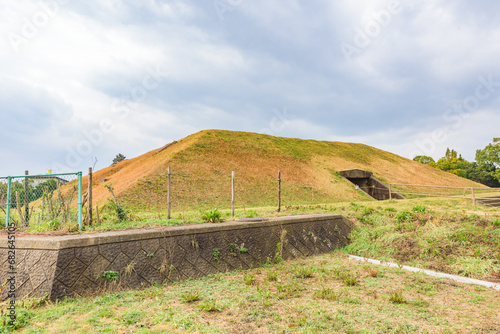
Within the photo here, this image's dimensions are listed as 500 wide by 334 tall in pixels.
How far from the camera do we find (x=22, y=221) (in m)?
8.43

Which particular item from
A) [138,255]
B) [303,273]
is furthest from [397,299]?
[138,255]

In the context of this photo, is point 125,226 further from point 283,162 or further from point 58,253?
point 283,162

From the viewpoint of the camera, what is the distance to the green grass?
13.9ft

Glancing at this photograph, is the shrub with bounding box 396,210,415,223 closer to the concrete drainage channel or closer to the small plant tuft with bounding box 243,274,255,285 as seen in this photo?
the concrete drainage channel

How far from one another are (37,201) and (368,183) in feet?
92.9

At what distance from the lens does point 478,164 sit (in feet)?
198

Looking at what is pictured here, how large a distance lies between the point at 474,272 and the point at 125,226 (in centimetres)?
806

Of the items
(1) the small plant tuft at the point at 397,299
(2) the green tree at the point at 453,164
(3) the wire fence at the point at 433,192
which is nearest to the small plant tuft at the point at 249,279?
(1) the small plant tuft at the point at 397,299

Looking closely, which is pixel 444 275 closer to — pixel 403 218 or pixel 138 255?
pixel 403 218

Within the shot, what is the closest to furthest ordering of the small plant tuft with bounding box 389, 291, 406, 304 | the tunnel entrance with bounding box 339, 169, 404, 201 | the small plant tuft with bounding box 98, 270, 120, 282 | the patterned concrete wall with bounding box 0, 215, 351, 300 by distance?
the patterned concrete wall with bounding box 0, 215, 351, 300 < the small plant tuft with bounding box 389, 291, 406, 304 < the small plant tuft with bounding box 98, 270, 120, 282 < the tunnel entrance with bounding box 339, 169, 404, 201

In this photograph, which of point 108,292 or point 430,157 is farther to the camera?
point 430,157

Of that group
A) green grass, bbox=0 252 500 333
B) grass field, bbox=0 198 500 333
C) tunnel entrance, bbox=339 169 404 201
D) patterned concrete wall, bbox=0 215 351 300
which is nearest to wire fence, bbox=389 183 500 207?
tunnel entrance, bbox=339 169 404 201

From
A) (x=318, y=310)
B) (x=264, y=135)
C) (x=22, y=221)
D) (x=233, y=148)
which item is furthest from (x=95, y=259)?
(x=264, y=135)

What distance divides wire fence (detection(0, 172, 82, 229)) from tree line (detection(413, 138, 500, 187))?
201 feet
